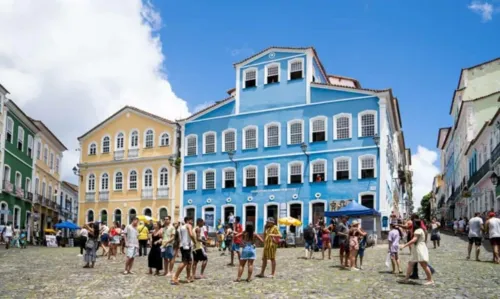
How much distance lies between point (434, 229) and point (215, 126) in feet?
65.8

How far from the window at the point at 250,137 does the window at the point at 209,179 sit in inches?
123

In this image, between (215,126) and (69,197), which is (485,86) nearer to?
(215,126)

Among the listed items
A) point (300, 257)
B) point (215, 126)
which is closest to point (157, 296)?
point (300, 257)

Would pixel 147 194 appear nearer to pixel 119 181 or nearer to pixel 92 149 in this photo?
pixel 119 181

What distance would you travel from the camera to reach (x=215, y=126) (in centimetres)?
4169

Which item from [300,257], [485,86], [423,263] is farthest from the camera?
[485,86]

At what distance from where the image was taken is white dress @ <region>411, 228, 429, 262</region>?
13297mm

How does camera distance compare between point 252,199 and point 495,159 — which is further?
point 252,199

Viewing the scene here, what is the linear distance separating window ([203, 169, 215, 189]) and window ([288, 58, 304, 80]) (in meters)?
8.59

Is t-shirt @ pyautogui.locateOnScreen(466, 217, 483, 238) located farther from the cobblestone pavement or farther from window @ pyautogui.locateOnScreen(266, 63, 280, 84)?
window @ pyautogui.locateOnScreen(266, 63, 280, 84)

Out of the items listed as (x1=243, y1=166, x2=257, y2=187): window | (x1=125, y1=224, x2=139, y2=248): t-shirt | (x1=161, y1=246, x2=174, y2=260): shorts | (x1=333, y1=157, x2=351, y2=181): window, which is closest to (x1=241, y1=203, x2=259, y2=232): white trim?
(x1=243, y1=166, x2=257, y2=187): window

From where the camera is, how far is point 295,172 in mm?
38188

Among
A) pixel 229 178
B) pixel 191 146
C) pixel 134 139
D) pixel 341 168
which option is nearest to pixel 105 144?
pixel 134 139

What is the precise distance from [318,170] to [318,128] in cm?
271
